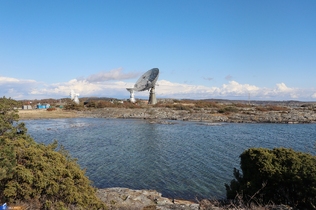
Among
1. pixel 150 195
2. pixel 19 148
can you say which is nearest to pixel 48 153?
pixel 19 148

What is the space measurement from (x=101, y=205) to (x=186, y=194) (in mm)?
7064

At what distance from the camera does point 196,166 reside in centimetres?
2125

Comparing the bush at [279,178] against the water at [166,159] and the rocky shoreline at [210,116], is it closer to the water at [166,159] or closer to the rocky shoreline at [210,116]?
the water at [166,159]

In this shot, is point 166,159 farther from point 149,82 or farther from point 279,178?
point 149,82

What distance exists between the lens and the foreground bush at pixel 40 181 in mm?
8375

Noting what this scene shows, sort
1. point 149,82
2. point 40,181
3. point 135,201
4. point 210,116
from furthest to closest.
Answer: point 149,82 < point 210,116 < point 135,201 < point 40,181

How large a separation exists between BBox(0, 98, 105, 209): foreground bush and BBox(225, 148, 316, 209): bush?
236 inches

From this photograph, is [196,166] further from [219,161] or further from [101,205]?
[101,205]

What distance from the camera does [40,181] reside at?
8.66m

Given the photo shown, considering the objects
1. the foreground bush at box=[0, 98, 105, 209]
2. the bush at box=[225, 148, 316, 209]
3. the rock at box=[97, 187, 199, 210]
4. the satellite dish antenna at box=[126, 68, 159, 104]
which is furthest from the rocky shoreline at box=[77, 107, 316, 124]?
the foreground bush at box=[0, 98, 105, 209]

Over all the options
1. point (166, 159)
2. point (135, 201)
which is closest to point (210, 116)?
point (166, 159)

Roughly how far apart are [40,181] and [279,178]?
865 cm

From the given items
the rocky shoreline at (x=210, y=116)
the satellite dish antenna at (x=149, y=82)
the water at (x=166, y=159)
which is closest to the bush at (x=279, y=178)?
the water at (x=166, y=159)

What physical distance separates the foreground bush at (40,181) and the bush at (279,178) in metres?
5.99
